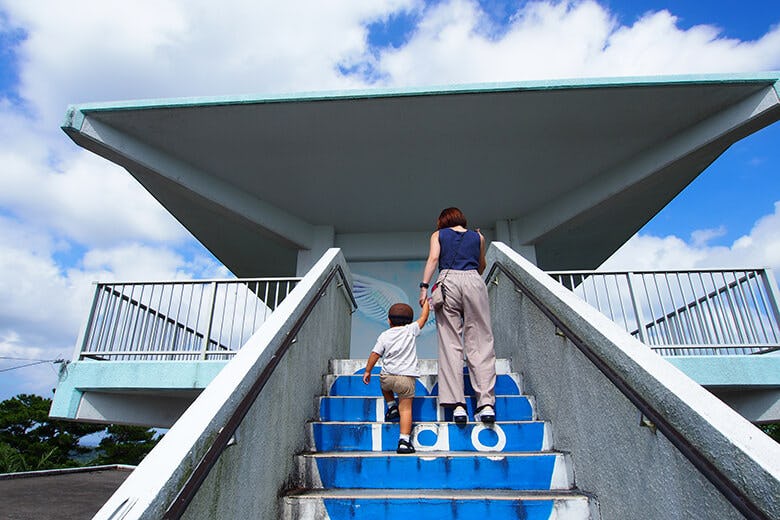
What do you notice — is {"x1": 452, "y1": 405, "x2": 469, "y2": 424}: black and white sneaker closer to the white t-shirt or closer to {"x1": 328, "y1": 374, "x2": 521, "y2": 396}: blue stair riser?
the white t-shirt

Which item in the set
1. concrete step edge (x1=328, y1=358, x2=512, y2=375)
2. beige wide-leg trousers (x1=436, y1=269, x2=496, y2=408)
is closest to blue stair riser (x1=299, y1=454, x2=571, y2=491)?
beige wide-leg trousers (x1=436, y1=269, x2=496, y2=408)

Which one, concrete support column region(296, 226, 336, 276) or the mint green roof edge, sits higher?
the mint green roof edge

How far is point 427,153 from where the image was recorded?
24.0 feet

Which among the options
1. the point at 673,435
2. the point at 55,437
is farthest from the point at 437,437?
the point at 55,437

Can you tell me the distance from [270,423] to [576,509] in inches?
62.4

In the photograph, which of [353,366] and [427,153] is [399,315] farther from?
[427,153]

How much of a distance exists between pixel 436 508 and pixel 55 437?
27.6 metres

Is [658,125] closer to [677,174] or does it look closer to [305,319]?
[677,174]

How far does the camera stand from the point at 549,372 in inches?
117

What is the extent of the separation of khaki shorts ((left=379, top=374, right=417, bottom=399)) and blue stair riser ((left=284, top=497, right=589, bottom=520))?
2.65 ft

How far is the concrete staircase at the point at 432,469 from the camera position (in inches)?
87.4

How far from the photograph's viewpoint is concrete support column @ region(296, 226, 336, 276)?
919 cm

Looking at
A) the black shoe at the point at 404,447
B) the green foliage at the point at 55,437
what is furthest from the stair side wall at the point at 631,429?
the green foliage at the point at 55,437

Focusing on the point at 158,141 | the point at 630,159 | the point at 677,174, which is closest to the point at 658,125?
the point at 630,159
